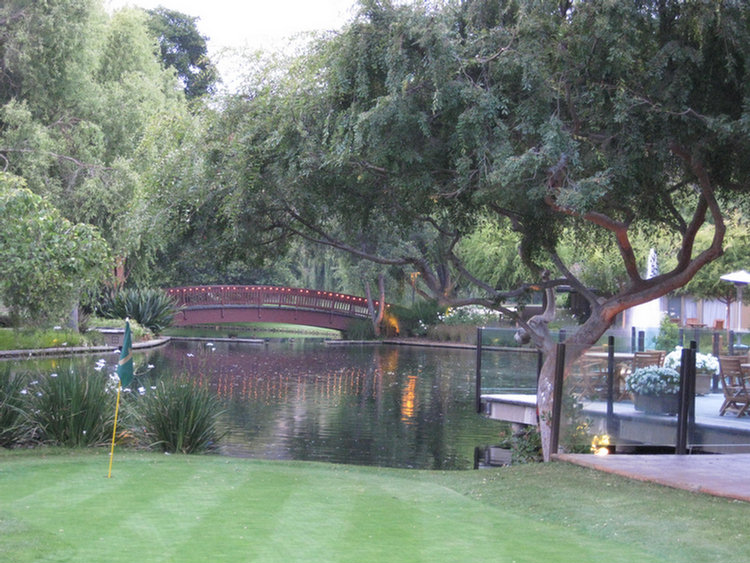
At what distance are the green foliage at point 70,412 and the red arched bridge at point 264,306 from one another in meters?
27.8

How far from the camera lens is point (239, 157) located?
10.8 metres

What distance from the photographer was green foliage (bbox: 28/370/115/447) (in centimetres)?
1199

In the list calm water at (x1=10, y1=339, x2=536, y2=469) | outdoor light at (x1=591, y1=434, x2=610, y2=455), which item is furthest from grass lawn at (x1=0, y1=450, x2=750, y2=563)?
calm water at (x1=10, y1=339, x2=536, y2=469)

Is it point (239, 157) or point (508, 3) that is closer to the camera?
point (508, 3)

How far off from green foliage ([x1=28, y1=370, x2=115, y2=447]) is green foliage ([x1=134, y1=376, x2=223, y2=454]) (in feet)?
1.90

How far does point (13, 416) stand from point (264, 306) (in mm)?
30298

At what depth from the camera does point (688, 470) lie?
31.0 ft

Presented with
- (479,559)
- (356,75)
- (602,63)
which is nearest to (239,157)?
(356,75)

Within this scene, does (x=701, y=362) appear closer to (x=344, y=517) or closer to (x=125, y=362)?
(x=344, y=517)

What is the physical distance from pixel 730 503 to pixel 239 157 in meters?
6.68

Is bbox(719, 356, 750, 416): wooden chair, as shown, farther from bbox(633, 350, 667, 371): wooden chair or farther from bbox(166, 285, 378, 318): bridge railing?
bbox(166, 285, 378, 318): bridge railing

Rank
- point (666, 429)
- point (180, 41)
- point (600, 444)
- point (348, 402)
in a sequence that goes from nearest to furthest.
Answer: point (600, 444) → point (666, 429) → point (348, 402) → point (180, 41)

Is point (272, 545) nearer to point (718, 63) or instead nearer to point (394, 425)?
point (718, 63)

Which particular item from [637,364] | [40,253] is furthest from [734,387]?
[40,253]
